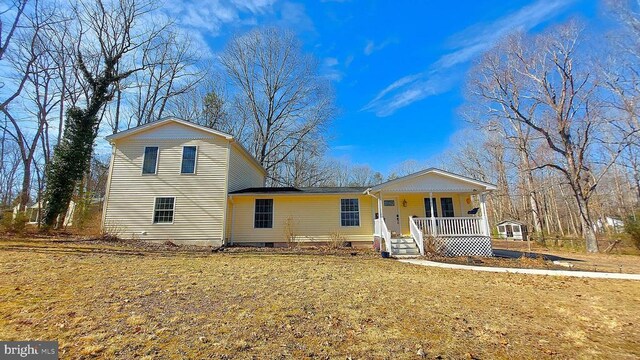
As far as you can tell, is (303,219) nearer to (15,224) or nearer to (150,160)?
(150,160)

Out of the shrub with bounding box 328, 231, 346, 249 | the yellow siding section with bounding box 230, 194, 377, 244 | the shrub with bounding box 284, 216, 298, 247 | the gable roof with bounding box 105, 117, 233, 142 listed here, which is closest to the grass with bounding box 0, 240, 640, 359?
the shrub with bounding box 328, 231, 346, 249

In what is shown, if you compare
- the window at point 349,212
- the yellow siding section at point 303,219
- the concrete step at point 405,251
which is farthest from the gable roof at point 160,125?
the concrete step at point 405,251

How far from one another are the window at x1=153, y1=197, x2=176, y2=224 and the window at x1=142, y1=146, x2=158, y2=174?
5.35ft

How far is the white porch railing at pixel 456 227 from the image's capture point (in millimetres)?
12289

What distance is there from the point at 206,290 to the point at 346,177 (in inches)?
1555

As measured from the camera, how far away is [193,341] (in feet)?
10.7

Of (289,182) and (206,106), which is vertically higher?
(206,106)

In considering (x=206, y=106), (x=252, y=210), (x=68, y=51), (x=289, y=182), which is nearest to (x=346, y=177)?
(x=289, y=182)

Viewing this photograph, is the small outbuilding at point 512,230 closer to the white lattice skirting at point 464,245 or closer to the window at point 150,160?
the white lattice skirting at point 464,245

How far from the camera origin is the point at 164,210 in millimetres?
13852

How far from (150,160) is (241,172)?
15.4 ft

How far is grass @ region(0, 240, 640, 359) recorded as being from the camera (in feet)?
10.6

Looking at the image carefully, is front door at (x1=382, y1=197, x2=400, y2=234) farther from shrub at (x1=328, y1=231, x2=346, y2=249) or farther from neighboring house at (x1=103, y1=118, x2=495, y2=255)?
shrub at (x1=328, y1=231, x2=346, y2=249)

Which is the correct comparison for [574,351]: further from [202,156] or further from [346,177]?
[346,177]
